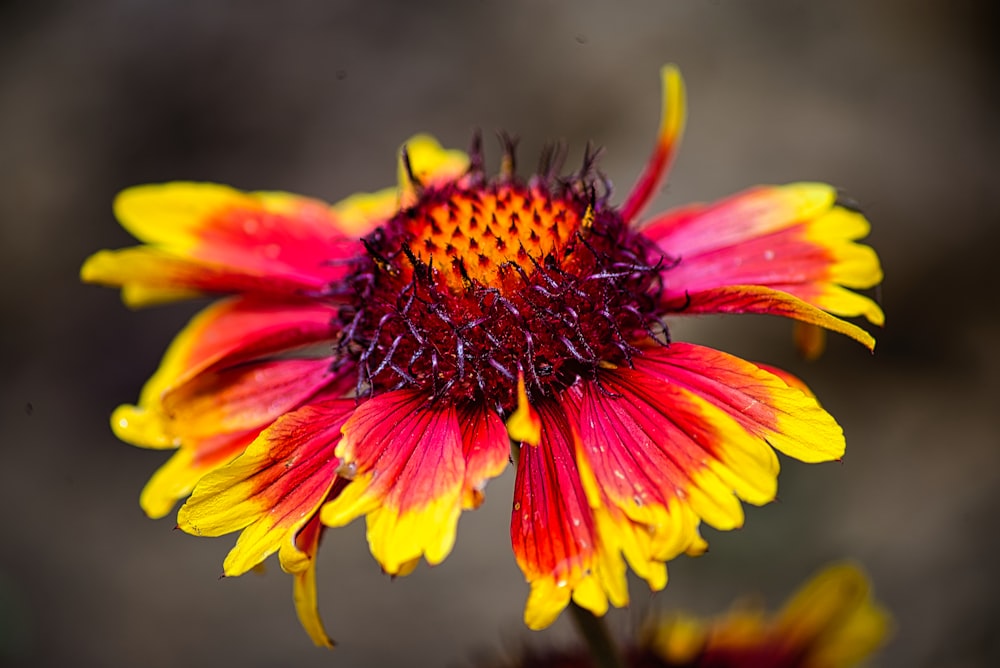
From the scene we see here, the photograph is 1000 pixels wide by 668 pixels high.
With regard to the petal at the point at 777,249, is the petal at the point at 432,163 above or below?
above

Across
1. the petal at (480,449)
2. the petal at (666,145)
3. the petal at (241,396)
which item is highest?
the petal at (666,145)

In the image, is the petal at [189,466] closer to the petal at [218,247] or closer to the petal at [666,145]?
the petal at [218,247]

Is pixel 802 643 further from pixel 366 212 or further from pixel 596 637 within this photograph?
pixel 366 212

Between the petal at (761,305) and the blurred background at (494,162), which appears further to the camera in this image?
the blurred background at (494,162)


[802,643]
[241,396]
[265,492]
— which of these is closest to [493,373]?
[265,492]

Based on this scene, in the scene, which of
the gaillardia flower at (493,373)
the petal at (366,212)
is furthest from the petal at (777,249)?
the petal at (366,212)

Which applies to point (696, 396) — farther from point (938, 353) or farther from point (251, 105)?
point (251, 105)

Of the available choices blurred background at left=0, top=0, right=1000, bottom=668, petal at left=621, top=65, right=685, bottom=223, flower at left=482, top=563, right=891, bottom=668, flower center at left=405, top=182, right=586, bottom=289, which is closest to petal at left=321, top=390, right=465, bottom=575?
flower center at left=405, top=182, right=586, bottom=289

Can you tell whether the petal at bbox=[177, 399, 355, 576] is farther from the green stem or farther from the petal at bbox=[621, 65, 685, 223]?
the petal at bbox=[621, 65, 685, 223]
